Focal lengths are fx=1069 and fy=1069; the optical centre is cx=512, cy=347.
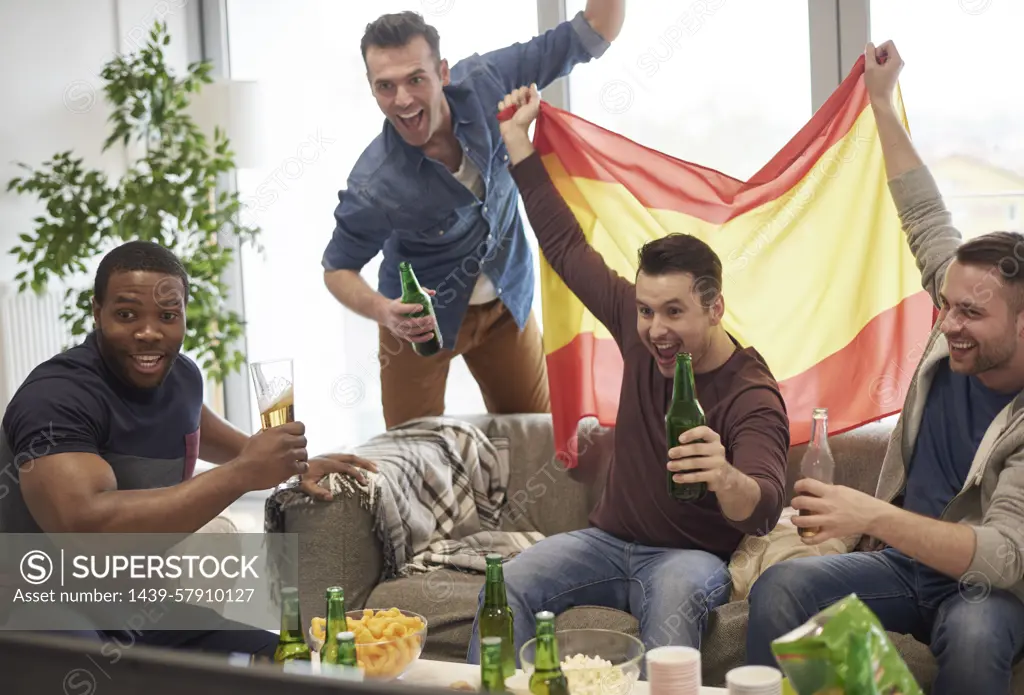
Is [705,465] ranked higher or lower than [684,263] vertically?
lower

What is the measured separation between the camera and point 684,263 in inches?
86.8

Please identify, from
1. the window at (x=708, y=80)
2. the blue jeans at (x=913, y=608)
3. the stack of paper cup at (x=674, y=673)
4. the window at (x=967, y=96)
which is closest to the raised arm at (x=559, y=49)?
the window at (x=708, y=80)

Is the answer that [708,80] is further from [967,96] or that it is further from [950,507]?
[950,507]

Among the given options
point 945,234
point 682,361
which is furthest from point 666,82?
point 682,361

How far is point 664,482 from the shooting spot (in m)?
2.23

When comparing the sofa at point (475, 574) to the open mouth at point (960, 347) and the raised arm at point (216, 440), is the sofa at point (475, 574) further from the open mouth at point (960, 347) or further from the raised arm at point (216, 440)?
the open mouth at point (960, 347)

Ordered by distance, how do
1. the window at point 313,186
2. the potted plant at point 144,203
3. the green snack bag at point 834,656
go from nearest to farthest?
the green snack bag at point 834,656
the potted plant at point 144,203
the window at point 313,186

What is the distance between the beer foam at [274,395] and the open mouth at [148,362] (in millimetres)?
219

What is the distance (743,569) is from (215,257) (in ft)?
8.58

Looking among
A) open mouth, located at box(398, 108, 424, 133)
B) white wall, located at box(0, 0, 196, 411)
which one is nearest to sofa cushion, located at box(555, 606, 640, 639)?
open mouth, located at box(398, 108, 424, 133)

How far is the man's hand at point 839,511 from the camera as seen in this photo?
1.78m

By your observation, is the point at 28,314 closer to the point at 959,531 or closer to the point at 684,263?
the point at 684,263

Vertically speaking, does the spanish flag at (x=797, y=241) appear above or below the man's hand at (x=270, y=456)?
above

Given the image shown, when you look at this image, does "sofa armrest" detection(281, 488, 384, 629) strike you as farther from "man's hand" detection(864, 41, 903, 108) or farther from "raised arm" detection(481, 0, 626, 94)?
"man's hand" detection(864, 41, 903, 108)
